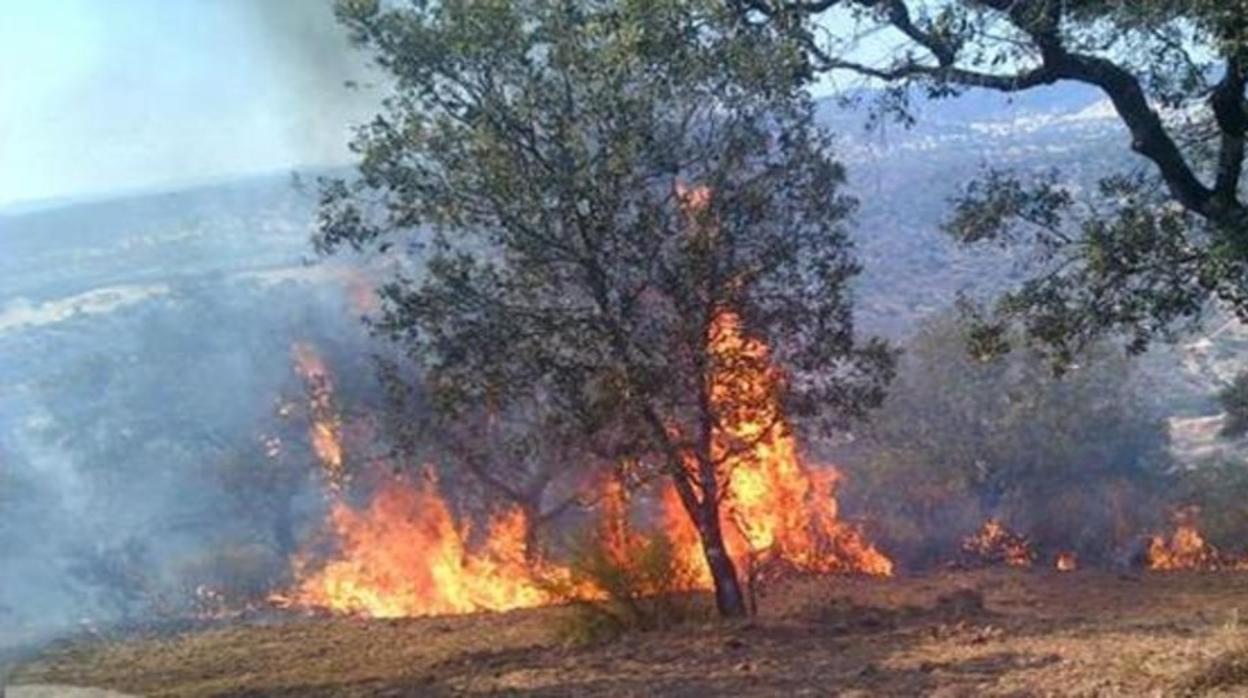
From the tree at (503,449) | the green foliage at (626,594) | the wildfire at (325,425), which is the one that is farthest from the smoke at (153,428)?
the green foliage at (626,594)

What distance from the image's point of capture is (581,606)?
1328cm

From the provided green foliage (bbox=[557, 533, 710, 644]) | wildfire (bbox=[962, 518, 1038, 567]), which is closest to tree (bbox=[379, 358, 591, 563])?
green foliage (bbox=[557, 533, 710, 644])

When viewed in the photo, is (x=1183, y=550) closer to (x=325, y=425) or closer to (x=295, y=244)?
(x=325, y=425)

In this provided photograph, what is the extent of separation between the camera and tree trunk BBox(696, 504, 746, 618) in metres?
12.9

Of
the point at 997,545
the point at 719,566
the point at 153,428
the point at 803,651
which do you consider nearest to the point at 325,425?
the point at 153,428

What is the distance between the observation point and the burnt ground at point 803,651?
9383mm

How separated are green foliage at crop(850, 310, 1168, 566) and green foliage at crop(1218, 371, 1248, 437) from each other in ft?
8.91

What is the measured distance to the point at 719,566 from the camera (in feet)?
43.2

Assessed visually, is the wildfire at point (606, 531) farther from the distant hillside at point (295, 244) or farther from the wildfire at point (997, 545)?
the distant hillside at point (295, 244)

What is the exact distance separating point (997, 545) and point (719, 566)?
17.9 metres

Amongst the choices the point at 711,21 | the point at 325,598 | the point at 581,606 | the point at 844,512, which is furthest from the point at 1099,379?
the point at 711,21

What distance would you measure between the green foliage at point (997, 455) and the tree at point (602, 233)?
18673 millimetres

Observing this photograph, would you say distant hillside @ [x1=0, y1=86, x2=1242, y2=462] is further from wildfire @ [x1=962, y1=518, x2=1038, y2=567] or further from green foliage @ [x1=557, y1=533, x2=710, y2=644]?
green foliage @ [x1=557, y1=533, x2=710, y2=644]

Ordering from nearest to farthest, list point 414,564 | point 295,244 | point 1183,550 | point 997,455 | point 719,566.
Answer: point 719,566
point 1183,550
point 414,564
point 997,455
point 295,244
